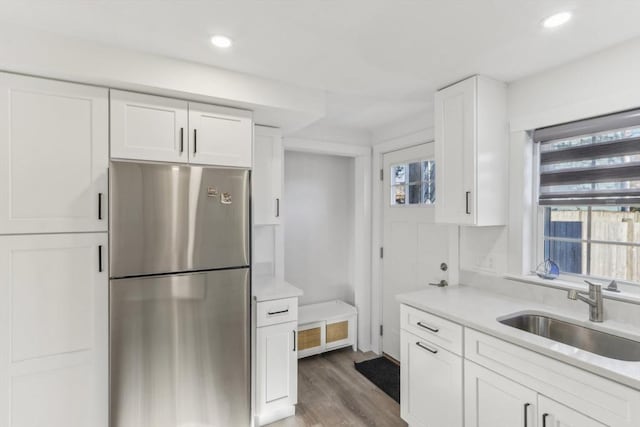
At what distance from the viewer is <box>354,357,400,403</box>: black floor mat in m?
2.69

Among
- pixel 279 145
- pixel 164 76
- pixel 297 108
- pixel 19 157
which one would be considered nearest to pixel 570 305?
pixel 297 108

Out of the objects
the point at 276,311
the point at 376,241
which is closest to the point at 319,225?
the point at 376,241

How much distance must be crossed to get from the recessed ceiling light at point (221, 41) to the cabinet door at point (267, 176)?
88 centimetres

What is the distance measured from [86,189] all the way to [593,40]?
275 cm

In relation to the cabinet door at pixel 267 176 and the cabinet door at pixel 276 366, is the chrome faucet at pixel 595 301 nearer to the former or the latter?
the cabinet door at pixel 276 366

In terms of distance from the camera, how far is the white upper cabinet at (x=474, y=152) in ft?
6.57

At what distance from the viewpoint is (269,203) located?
256cm

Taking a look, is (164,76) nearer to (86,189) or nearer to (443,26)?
(86,189)

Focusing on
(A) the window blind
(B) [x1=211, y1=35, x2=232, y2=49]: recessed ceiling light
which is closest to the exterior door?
(A) the window blind

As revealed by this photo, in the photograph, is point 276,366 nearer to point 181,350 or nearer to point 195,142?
point 181,350

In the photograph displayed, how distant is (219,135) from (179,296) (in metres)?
1.01

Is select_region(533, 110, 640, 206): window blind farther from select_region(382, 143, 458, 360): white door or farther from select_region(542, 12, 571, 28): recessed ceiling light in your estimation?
select_region(382, 143, 458, 360): white door

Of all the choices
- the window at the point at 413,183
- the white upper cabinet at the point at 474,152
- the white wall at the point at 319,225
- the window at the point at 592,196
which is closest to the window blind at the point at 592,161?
the window at the point at 592,196

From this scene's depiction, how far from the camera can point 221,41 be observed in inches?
63.4
